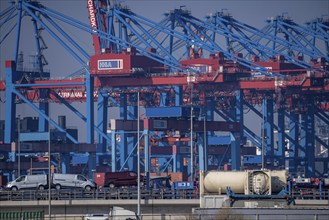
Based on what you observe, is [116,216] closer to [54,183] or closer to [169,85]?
[54,183]

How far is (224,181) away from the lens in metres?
60.1

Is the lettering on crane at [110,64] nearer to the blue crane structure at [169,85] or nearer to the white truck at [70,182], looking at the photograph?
the blue crane structure at [169,85]

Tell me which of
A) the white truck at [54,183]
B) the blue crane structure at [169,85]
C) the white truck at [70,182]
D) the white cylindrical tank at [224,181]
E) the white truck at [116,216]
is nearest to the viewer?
the white truck at [116,216]

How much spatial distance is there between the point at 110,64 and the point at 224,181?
104657mm

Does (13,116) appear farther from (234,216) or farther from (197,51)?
(234,216)

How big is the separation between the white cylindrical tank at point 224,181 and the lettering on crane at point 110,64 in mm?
102638

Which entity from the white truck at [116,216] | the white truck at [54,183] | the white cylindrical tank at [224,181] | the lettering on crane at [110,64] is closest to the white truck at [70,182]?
the white truck at [54,183]

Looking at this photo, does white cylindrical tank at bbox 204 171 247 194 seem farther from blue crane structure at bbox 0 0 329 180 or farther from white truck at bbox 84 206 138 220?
blue crane structure at bbox 0 0 329 180

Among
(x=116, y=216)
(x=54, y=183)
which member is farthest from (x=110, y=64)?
(x=116, y=216)

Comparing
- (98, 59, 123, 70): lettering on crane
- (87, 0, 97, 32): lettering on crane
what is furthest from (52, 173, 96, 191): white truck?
(87, 0, 97, 32): lettering on crane

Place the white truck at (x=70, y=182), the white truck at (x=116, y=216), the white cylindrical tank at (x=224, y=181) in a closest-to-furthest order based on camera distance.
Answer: the white truck at (x=116, y=216) → the white cylindrical tank at (x=224, y=181) → the white truck at (x=70, y=182)

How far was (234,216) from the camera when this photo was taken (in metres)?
53.4

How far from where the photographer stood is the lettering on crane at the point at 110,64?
163m

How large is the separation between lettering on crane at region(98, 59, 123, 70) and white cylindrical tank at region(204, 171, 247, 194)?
10264cm
